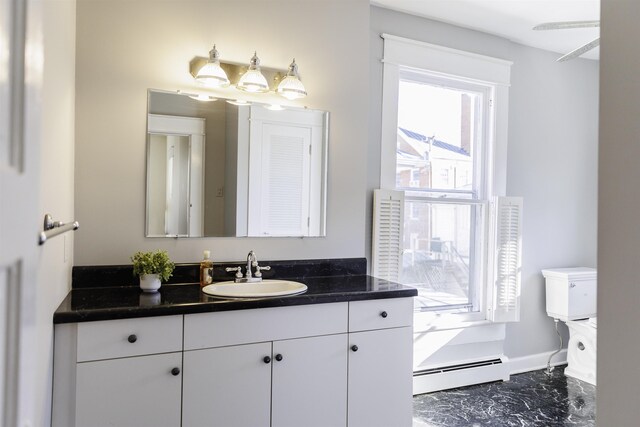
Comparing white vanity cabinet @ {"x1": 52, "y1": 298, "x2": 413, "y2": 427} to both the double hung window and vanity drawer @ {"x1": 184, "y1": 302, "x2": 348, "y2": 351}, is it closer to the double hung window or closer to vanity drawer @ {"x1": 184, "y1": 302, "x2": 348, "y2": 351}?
vanity drawer @ {"x1": 184, "y1": 302, "x2": 348, "y2": 351}

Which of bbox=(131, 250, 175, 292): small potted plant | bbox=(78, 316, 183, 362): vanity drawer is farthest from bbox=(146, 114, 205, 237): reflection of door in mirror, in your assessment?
bbox=(78, 316, 183, 362): vanity drawer

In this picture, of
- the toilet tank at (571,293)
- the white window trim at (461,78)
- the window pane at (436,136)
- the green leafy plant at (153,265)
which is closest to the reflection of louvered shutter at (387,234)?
the white window trim at (461,78)

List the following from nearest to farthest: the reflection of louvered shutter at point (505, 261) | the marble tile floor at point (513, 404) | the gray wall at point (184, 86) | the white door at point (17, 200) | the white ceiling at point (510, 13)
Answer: the white door at point (17, 200), the gray wall at point (184, 86), the marble tile floor at point (513, 404), the white ceiling at point (510, 13), the reflection of louvered shutter at point (505, 261)

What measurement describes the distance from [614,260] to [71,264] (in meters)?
2.11

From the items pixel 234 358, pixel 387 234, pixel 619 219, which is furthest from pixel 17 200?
pixel 387 234

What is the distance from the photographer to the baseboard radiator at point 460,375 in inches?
124

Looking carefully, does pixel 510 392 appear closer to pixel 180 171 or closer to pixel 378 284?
pixel 378 284

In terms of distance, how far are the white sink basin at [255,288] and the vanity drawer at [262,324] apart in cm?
9

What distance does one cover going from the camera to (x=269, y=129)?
101 inches

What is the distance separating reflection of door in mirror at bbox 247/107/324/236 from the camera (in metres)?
2.52

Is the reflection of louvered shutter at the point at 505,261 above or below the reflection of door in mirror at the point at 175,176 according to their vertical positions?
below

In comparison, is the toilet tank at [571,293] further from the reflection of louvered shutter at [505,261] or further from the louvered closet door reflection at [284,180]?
the louvered closet door reflection at [284,180]

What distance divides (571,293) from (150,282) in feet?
10.2

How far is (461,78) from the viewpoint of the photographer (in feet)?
10.9
